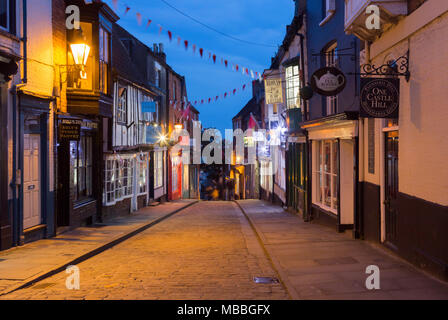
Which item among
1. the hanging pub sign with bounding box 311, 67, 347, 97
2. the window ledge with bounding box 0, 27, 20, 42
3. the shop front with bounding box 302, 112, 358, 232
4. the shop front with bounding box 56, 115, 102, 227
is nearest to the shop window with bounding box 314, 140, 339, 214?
the shop front with bounding box 302, 112, 358, 232

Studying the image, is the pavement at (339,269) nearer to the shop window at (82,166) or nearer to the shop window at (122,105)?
the shop window at (82,166)

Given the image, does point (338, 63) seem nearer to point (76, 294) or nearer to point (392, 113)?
point (392, 113)

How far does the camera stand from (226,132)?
4969 centimetres

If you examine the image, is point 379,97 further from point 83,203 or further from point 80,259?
point 83,203

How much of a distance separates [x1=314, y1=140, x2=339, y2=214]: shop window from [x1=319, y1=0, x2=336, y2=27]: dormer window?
389 centimetres

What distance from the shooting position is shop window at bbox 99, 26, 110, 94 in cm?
1407

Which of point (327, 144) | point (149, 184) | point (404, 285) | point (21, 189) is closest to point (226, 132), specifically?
point (149, 184)

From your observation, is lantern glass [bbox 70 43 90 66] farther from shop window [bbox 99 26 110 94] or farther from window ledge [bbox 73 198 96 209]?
window ledge [bbox 73 198 96 209]

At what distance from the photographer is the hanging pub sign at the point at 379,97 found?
7852mm

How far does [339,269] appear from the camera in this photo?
7.87 m

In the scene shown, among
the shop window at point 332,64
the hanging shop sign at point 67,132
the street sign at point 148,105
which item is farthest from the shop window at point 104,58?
the shop window at point 332,64

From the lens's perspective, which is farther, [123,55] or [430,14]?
[123,55]

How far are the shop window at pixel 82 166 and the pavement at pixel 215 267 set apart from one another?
1.74 metres
